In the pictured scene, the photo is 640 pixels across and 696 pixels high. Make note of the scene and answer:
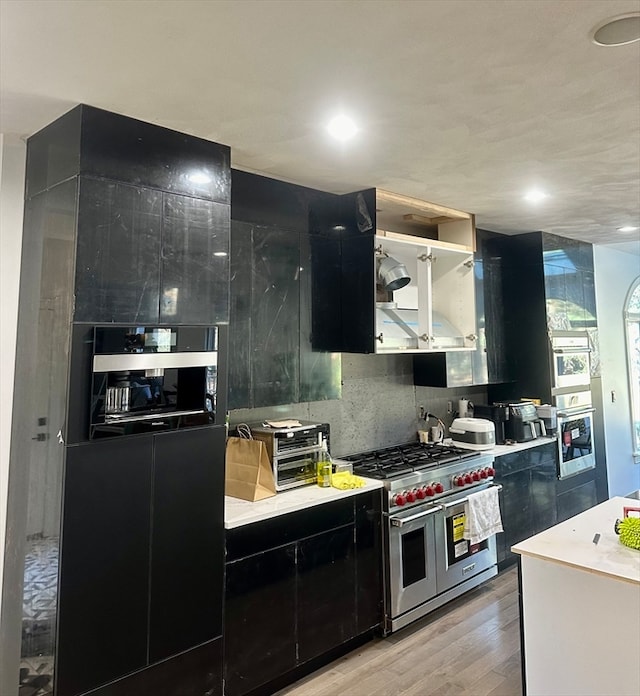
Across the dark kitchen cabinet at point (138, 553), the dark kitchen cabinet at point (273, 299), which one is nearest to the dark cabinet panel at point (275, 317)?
the dark kitchen cabinet at point (273, 299)

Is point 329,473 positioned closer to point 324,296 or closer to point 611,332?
point 324,296

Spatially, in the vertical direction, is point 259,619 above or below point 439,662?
above

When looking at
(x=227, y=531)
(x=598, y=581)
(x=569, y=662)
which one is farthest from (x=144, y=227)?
(x=569, y=662)

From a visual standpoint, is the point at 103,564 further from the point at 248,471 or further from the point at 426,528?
the point at 426,528

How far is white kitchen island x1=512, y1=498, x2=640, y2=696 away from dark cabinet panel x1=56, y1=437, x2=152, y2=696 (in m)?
1.57

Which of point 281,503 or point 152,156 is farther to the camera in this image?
point 281,503

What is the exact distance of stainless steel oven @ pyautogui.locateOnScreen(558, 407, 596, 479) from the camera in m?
4.32

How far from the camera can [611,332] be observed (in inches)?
206

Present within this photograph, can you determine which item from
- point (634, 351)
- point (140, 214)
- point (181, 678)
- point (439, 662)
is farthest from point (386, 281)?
point (634, 351)

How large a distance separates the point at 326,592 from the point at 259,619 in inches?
16.7

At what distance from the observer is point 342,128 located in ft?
7.25

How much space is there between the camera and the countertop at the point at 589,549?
6.01ft

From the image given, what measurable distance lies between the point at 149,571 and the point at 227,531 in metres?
0.37

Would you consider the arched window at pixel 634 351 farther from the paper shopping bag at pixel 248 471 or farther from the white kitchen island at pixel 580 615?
the paper shopping bag at pixel 248 471
